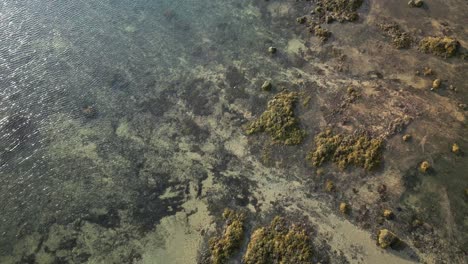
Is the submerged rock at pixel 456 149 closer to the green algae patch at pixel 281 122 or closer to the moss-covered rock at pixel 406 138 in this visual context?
the moss-covered rock at pixel 406 138

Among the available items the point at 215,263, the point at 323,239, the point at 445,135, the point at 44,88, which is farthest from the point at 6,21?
the point at 445,135

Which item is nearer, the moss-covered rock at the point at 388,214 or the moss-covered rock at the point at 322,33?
the moss-covered rock at the point at 388,214

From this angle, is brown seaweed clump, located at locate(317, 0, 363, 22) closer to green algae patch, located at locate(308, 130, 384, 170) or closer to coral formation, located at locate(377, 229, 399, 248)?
green algae patch, located at locate(308, 130, 384, 170)

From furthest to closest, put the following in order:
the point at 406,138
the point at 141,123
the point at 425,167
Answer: the point at 141,123, the point at 406,138, the point at 425,167

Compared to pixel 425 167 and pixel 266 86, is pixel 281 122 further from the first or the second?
pixel 425 167

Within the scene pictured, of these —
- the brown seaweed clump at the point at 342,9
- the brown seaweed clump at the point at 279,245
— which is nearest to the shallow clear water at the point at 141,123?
the brown seaweed clump at the point at 279,245

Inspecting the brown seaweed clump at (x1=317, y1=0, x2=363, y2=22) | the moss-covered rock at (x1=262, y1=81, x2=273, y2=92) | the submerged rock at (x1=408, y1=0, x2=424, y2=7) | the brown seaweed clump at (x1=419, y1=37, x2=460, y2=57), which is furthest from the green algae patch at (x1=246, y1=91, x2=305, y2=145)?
the submerged rock at (x1=408, y1=0, x2=424, y2=7)

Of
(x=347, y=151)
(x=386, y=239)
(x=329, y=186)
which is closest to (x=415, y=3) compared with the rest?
(x=347, y=151)

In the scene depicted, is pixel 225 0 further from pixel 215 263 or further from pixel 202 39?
pixel 215 263
